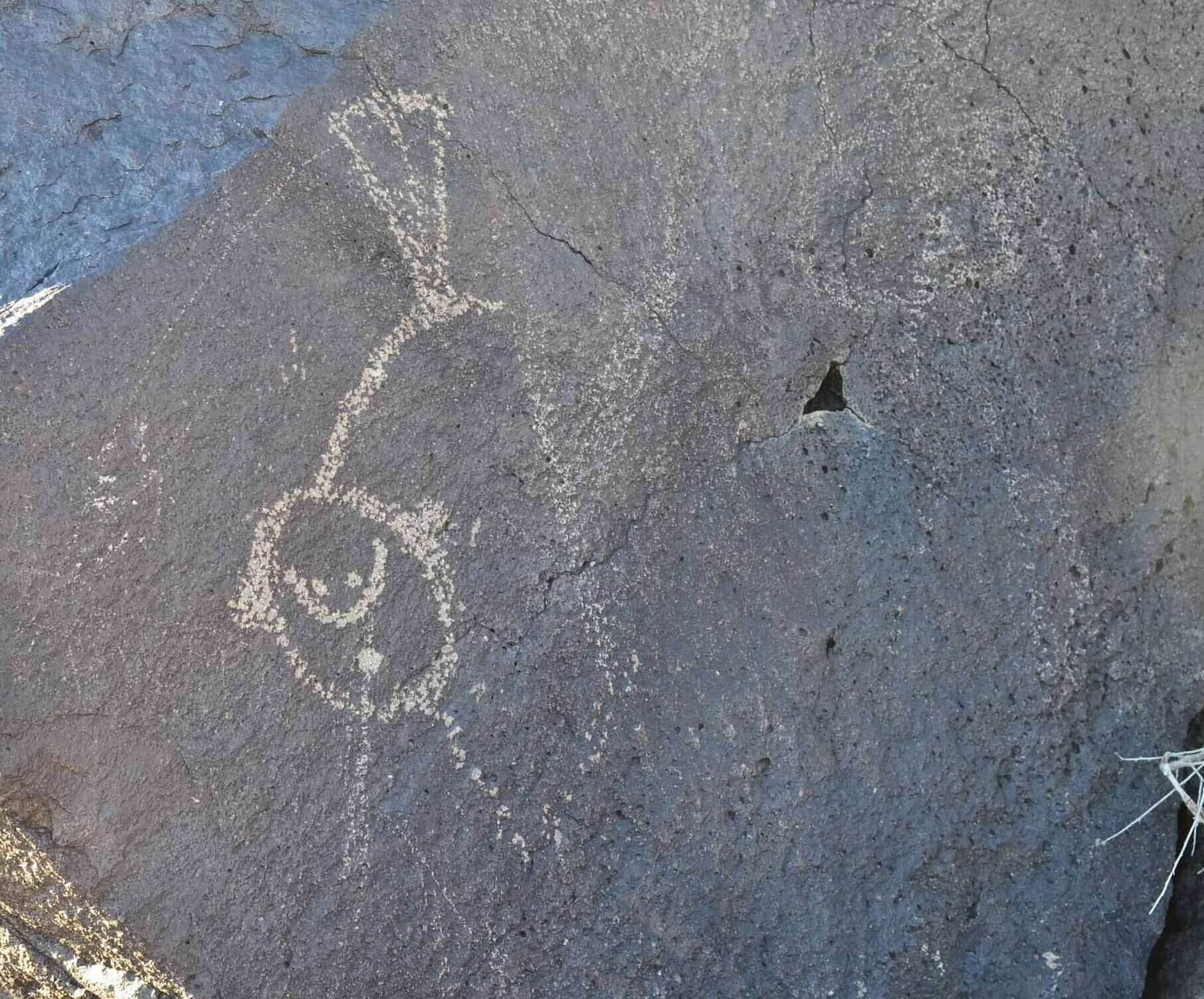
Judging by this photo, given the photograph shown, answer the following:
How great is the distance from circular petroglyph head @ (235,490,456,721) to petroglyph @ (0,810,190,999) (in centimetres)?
45

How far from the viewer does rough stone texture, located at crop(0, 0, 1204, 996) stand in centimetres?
155

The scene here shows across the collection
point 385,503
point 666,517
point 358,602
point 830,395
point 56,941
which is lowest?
point 56,941

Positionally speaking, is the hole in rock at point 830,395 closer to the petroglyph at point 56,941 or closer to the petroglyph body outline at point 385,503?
the petroglyph body outline at point 385,503

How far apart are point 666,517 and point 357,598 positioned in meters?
0.45

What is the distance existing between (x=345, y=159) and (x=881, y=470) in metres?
0.87

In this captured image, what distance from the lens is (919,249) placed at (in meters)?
1.73

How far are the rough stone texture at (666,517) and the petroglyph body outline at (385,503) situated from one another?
0.02 meters

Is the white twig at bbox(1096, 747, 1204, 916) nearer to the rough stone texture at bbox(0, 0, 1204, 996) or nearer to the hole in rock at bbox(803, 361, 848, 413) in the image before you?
the rough stone texture at bbox(0, 0, 1204, 996)

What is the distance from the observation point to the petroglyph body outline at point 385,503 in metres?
1.57

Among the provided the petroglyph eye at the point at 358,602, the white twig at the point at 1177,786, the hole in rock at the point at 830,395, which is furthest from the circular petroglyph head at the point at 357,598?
the white twig at the point at 1177,786

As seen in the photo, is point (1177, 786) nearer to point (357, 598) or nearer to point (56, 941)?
point (357, 598)

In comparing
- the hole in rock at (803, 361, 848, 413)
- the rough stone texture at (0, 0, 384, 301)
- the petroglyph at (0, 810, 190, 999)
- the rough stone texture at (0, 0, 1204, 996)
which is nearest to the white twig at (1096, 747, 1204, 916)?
the rough stone texture at (0, 0, 1204, 996)

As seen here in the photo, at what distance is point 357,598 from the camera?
160cm

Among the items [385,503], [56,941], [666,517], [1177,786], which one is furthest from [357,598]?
[1177,786]
